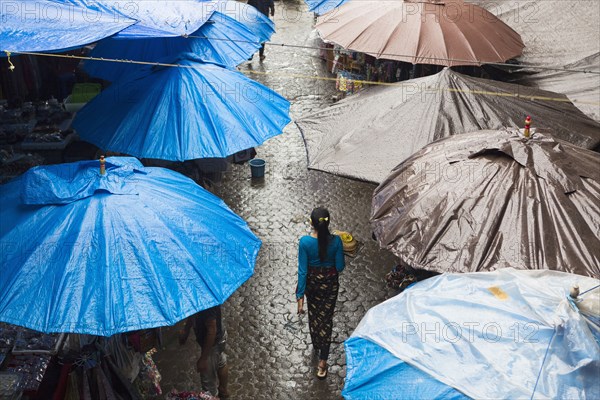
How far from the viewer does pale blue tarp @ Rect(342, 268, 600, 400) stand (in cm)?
316

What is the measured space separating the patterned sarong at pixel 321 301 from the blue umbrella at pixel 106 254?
1206 millimetres

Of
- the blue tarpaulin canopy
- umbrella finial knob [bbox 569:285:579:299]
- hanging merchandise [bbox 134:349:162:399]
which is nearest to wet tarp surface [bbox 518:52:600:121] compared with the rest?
the blue tarpaulin canopy

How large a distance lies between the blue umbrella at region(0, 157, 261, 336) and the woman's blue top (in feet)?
3.13

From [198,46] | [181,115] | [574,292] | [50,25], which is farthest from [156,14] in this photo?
[574,292]

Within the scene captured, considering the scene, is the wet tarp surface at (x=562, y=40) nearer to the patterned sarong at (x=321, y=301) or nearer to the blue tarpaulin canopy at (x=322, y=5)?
the blue tarpaulin canopy at (x=322, y=5)

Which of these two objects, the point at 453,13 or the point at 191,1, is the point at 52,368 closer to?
the point at 191,1

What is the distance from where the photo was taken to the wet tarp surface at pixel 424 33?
29.2 ft

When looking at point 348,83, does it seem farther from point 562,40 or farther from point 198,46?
point 198,46

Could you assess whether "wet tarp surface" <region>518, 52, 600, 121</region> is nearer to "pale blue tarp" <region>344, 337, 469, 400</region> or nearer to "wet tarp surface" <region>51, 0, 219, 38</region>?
"wet tarp surface" <region>51, 0, 219, 38</region>

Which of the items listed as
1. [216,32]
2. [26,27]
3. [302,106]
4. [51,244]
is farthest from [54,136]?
[51,244]

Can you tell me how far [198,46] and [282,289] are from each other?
3455 mm

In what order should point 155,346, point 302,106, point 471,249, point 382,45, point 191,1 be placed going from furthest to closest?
1. point 302,106
2. point 382,45
3. point 191,1
4. point 155,346
5. point 471,249

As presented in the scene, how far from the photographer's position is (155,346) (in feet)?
17.9

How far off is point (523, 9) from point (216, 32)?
5834 millimetres
